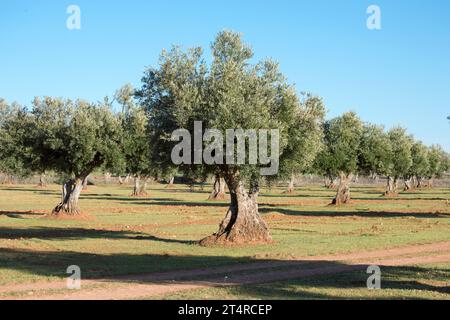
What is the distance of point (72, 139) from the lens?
44719 mm

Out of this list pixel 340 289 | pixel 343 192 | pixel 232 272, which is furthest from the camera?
pixel 343 192

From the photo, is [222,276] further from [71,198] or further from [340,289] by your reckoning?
[71,198]

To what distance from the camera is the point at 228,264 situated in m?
23.3

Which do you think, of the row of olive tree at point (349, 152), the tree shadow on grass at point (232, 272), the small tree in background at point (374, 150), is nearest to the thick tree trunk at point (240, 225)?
the tree shadow on grass at point (232, 272)

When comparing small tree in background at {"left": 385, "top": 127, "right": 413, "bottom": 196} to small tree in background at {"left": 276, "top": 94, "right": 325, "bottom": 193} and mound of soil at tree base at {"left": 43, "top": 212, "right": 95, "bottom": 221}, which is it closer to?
mound of soil at tree base at {"left": 43, "top": 212, "right": 95, "bottom": 221}

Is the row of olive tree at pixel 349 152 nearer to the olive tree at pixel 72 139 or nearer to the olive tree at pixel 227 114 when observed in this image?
the olive tree at pixel 72 139

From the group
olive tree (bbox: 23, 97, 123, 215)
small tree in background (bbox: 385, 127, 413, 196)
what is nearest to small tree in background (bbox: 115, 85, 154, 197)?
olive tree (bbox: 23, 97, 123, 215)

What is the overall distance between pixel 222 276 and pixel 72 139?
27.6m

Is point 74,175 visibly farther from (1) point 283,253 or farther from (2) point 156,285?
(2) point 156,285

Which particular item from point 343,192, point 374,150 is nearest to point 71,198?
point 343,192

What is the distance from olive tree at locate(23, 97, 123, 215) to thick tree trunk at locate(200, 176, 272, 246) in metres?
17.9

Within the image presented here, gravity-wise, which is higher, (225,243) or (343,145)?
(343,145)

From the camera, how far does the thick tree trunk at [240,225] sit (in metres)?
29.8

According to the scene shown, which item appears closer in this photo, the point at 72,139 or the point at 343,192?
the point at 72,139
